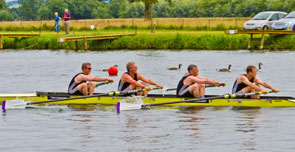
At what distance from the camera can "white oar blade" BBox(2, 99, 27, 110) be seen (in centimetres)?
2205

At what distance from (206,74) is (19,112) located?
1662cm

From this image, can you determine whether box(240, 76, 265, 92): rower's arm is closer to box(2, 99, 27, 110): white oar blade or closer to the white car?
box(2, 99, 27, 110): white oar blade

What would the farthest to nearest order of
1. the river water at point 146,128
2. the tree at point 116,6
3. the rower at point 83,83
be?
the tree at point 116,6 → the rower at point 83,83 → the river water at point 146,128

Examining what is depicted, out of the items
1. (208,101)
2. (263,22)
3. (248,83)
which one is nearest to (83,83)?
(208,101)

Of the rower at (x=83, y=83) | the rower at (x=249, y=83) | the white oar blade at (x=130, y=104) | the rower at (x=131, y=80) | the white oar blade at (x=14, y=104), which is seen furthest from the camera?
the white oar blade at (x=14, y=104)

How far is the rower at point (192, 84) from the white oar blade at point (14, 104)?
5426mm

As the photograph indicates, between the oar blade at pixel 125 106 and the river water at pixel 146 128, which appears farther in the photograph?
the oar blade at pixel 125 106

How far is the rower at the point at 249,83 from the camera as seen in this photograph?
20.9 metres

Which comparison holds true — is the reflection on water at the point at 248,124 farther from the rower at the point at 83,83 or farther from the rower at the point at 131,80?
the rower at the point at 83,83

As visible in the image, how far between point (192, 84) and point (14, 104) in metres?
6.19

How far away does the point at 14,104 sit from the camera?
72.6 feet

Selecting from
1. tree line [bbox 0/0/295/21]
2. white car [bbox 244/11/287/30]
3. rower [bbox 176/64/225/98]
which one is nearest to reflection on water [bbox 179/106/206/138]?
rower [bbox 176/64/225/98]

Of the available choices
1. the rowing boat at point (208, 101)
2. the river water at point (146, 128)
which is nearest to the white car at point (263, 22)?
the river water at point (146, 128)

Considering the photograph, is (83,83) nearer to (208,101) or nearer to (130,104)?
(130,104)
